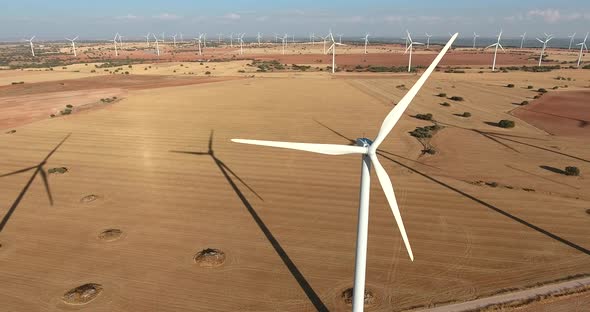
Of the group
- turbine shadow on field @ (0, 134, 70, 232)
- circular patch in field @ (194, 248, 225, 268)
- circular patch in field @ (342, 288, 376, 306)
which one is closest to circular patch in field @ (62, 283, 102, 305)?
circular patch in field @ (194, 248, 225, 268)

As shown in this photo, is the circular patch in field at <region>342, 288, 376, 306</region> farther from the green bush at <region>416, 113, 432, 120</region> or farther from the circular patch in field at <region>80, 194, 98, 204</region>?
the green bush at <region>416, 113, 432, 120</region>

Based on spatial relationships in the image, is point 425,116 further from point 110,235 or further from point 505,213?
point 110,235

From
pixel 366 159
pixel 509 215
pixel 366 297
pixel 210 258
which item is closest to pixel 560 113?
pixel 509 215

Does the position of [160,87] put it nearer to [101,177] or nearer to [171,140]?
[171,140]

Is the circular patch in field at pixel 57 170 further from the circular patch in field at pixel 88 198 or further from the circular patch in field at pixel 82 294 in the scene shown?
the circular patch in field at pixel 82 294

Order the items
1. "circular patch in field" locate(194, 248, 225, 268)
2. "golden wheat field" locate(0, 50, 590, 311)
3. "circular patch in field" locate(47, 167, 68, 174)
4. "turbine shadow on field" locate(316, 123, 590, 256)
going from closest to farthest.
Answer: "golden wheat field" locate(0, 50, 590, 311) → "circular patch in field" locate(194, 248, 225, 268) → "turbine shadow on field" locate(316, 123, 590, 256) → "circular patch in field" locate(47, 167, 68, 174)
